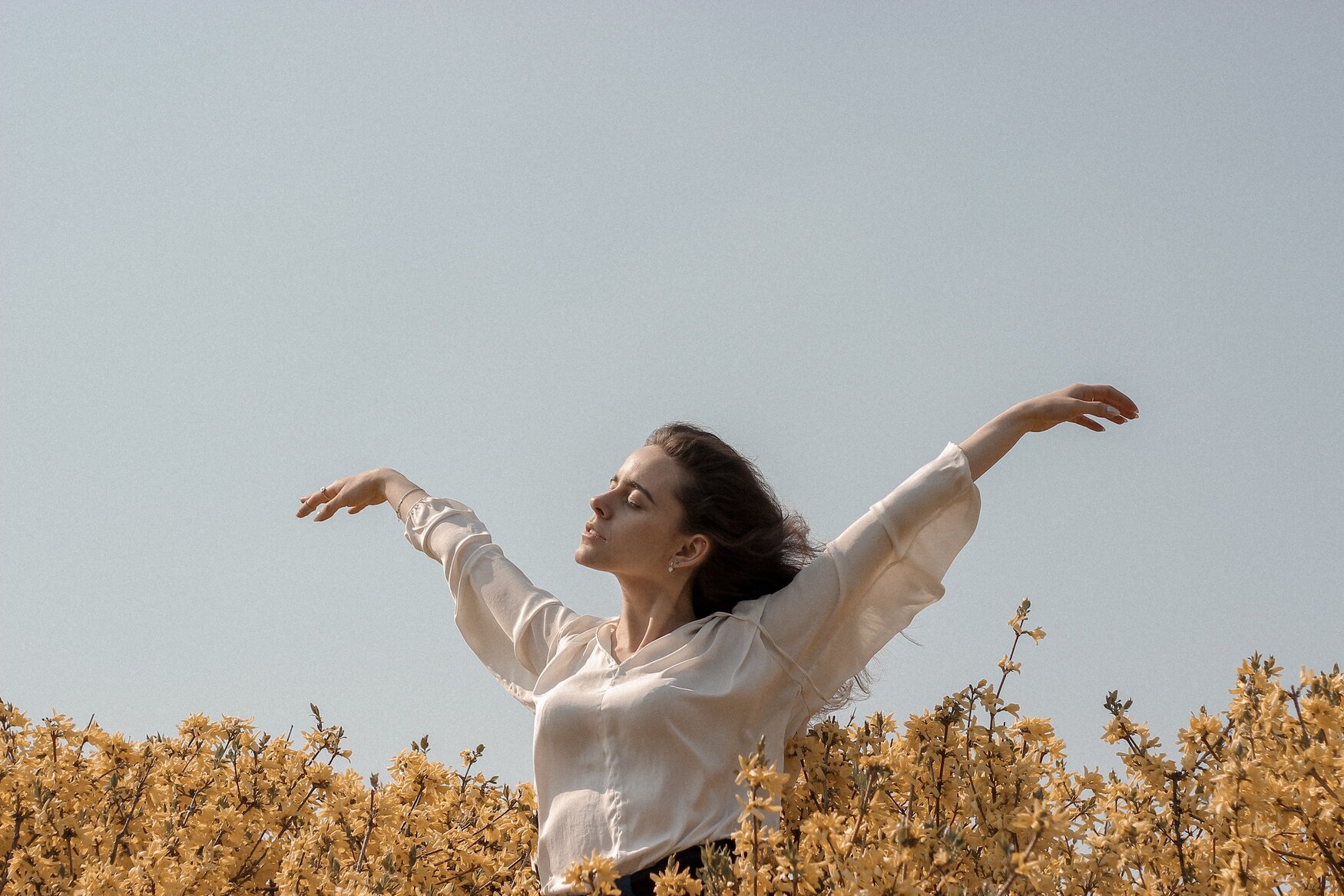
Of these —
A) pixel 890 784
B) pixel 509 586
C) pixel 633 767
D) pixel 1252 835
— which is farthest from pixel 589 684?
pixel 1252 835

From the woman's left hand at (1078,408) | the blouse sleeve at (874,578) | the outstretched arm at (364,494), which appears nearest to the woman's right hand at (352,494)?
the outstretched arm at (364,494)

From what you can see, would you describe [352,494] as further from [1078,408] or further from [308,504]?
[1078,408]

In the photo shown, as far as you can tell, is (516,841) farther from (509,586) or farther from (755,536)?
(755,536)

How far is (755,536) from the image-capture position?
3225 mm

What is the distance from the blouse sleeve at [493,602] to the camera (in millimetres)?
3273

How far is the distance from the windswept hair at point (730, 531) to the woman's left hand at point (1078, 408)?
68cm

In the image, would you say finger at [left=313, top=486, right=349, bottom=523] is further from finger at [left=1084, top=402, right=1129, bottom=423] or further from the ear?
finger at [left=1084, top=402, right=1129, bottom=423]

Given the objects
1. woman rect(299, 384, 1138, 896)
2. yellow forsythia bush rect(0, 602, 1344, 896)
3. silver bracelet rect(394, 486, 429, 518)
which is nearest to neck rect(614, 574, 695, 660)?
woman rect(299, 384, 1138, 896)

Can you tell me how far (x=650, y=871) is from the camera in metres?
2.64

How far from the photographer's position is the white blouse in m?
2.73

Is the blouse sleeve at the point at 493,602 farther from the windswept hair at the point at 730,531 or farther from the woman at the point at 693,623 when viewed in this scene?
the windswept hair at the point at 730,531

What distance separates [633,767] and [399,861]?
38.2 inches

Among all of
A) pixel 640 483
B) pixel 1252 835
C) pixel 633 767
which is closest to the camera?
pixel 1252 835

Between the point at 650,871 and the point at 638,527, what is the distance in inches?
32.8
